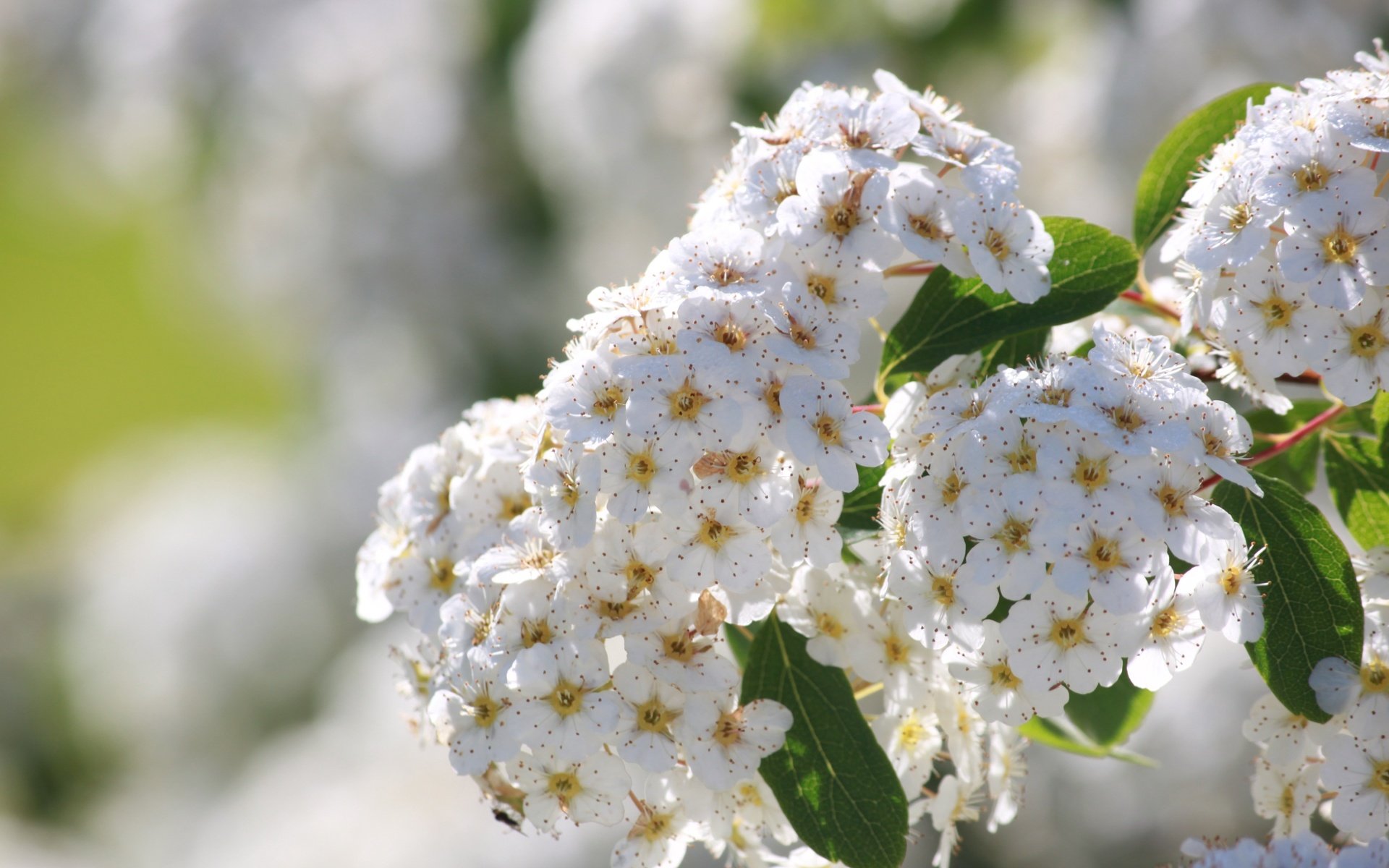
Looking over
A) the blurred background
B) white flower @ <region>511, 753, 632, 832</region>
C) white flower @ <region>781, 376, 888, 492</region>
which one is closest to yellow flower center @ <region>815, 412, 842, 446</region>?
white flower @ <region>781, 376, 888, 492</region>

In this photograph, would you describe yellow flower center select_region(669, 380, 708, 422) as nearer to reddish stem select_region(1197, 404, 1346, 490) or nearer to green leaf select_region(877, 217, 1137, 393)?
green leaf select_region(877, 217, 1137, 393)

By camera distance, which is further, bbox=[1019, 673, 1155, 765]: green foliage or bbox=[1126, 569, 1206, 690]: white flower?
bbox=[1019, 673, 1155, 765]: green foliage

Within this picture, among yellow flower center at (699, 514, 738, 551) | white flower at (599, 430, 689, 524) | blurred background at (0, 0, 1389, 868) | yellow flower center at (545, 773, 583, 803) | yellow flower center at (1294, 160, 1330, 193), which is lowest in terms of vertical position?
yellow flower center at (545, 773, 583, 803)

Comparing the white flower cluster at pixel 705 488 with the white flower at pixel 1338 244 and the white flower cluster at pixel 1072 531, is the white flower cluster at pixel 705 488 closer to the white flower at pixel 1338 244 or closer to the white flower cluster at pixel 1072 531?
the white flower cluster at pixel 1072 531

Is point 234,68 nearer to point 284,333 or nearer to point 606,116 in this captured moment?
point 284,333

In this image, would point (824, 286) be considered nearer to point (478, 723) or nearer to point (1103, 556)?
point (1103, 556)

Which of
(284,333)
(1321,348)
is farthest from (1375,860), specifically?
(284,333)

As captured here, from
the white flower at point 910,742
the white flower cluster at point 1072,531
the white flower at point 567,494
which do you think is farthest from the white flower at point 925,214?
the white flower at point 910,742
